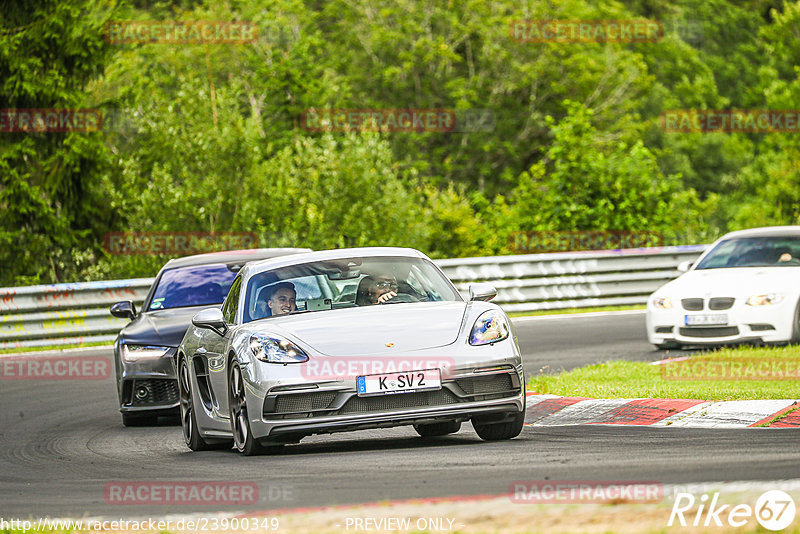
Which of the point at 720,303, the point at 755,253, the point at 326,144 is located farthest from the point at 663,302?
the point at 326,144

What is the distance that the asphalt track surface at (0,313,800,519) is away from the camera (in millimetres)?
6848

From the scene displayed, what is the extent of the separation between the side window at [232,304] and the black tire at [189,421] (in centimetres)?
59

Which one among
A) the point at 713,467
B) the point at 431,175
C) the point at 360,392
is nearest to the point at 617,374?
the point at 360,392

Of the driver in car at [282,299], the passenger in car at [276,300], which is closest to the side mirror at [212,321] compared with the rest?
the passenger in car at [276,300]

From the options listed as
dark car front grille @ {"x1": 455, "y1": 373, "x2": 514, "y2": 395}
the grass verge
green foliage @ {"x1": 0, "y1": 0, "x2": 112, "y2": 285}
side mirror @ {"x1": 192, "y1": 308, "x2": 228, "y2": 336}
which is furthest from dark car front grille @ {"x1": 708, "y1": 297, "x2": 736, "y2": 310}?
green foliage @ {"x1": 0, "y1": 0, "x2": 112, "y2": 285}

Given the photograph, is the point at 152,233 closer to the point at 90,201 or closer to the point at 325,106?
the point at 90,201

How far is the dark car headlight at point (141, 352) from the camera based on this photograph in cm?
1244

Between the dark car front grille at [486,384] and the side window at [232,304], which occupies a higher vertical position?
the side window at [232,304]

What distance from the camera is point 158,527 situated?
6246mm

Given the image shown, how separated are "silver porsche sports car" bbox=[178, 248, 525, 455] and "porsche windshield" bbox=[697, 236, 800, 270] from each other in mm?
7543

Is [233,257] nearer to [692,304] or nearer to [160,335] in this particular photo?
[160,335]

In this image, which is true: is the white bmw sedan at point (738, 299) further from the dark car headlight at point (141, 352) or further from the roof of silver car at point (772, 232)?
the dark car headlight at point (141, 352)

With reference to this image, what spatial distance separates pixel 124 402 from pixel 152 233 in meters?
15.8

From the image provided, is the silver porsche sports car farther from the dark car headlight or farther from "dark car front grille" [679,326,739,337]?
"dark car front grille" [679,326,739,337]
